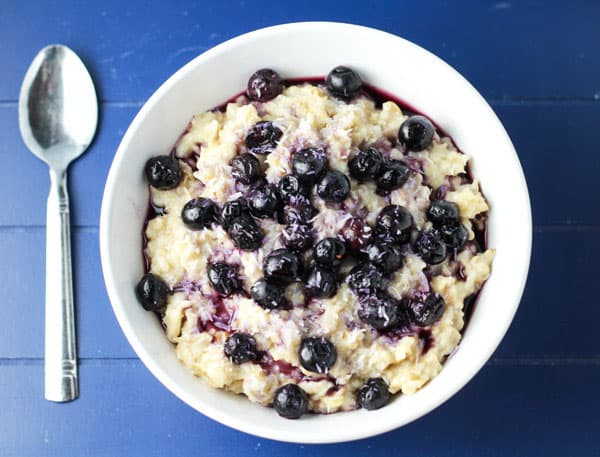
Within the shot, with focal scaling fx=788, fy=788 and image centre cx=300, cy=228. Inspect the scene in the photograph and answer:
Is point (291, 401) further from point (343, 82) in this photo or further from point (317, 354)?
point (343, 82)

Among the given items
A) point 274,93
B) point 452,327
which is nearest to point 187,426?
point 452,327

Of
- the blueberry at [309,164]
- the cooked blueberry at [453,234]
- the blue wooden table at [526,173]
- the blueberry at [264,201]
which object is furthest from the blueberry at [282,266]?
the blue wooden table at [526,173]

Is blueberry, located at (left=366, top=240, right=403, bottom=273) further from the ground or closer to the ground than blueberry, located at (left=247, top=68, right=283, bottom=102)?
closer to the ground

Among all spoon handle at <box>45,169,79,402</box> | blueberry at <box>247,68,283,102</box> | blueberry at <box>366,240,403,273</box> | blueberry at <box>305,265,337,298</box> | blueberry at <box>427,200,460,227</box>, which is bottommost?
spoon handle at <box>45,169,79,402</box>

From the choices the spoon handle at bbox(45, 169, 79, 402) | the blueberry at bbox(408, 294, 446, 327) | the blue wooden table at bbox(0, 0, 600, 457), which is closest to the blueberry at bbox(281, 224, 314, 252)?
the blueberry at bbox(408, 294, 446, 327)

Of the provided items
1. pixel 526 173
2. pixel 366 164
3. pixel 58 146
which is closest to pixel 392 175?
pixel 366 164

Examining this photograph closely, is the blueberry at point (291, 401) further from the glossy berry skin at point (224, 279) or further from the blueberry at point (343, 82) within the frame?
the blueberry at point (343, 82)

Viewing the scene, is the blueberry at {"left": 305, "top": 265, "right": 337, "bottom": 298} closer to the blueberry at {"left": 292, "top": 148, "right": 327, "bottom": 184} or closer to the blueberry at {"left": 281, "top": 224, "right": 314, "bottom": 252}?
the blueberry at {"left": 281, "top": 224, "right": 314, "bottom": 252}
